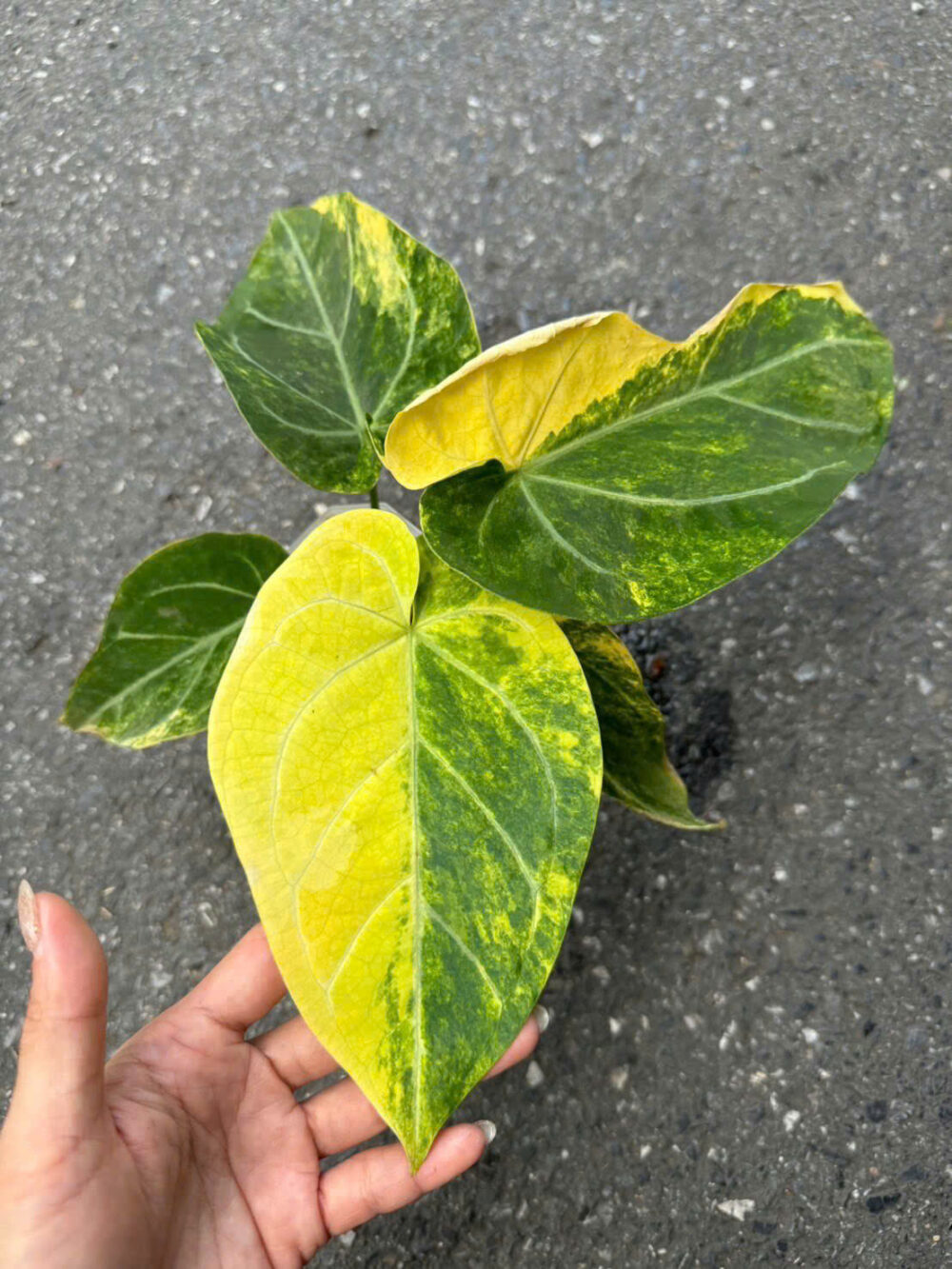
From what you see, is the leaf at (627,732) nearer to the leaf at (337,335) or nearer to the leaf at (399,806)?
the leaf at (399,806)

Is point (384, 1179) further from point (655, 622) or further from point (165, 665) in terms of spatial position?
point (655, 622)

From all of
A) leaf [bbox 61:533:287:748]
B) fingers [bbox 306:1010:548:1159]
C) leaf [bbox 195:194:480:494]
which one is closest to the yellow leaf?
leaf [bbox 195:194:480:494]

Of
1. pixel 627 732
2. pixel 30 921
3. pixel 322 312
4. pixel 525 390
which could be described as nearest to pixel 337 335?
pixel 322 312

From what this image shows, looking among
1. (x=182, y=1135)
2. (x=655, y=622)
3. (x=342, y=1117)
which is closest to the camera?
(x=182, y=1135)

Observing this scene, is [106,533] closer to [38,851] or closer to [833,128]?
[38,851]

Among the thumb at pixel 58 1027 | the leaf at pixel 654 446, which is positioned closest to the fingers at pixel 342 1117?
the thumb at pixel 58 1027

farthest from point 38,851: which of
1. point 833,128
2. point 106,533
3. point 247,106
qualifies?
point 833,128

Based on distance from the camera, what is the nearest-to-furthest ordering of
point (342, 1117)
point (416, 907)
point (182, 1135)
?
point (416, 907) < point (182, 1135) < point (342, 1117)
